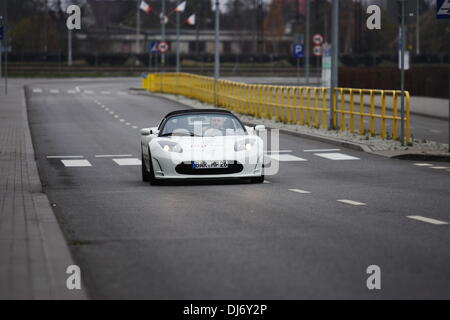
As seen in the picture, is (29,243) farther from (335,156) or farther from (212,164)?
(335,156)

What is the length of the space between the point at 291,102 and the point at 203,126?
28.7 metres

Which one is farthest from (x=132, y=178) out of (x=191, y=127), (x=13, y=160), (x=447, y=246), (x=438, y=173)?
(x=447, y=246)

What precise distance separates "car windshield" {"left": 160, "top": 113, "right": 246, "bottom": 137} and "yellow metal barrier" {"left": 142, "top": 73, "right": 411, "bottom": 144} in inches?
318

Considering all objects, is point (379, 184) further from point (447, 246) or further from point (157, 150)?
point (447, 246)

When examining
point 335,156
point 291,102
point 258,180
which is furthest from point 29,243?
point 291,102

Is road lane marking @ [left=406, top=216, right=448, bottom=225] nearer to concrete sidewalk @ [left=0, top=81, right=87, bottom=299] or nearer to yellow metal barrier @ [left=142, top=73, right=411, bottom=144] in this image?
concrete sidewalk @ [left=0, top=81, right=87, bottom=299]

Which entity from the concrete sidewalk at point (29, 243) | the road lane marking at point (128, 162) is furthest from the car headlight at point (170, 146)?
A: the road lane marking at point (128, 162)

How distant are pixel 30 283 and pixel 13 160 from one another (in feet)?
47.0

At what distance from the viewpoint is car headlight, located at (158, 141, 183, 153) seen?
18188 mm

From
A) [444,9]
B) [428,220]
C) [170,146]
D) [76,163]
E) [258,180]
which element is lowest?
[76,163]

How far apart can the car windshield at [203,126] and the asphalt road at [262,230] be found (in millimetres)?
939

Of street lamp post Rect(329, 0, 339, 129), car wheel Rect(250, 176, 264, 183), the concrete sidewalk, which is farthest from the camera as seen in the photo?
street lamp post Rect(329, 0, 339, 129)

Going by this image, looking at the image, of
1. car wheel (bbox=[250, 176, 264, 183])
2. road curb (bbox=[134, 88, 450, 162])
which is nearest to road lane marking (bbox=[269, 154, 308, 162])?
road curb (bbox=[134, 88, 450, 162])

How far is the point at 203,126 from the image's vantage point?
63.5 ft
